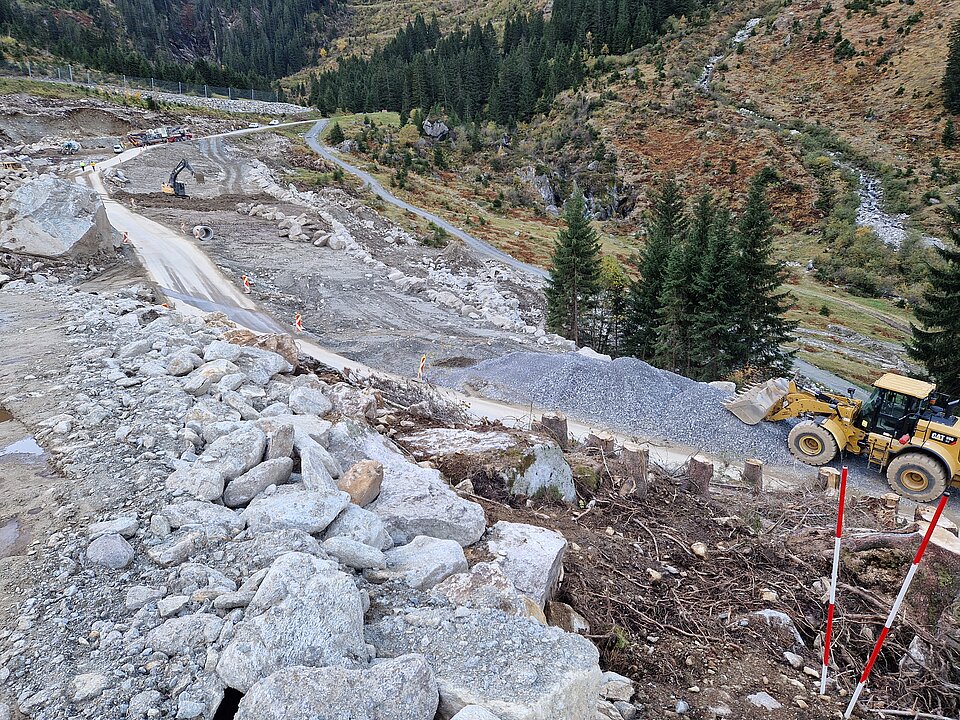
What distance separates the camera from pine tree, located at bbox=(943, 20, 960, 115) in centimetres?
5594

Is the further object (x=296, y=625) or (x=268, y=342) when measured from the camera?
(x=268, y=342)

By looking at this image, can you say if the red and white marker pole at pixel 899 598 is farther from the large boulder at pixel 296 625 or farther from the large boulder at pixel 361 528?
the large boulder at pixel 361 528

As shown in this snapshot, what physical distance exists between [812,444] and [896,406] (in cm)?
208

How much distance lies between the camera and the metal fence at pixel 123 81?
2291 inches

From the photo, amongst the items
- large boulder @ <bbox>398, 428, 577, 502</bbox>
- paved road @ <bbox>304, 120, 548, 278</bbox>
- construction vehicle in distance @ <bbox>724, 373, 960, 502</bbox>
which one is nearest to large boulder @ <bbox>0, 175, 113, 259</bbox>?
large boulder @ <bbox>398, 428, 577, 502</bbox>

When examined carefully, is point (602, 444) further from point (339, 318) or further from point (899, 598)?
point (339, 318)

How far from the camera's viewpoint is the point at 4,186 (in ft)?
80.6

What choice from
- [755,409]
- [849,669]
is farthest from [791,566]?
[755,409]

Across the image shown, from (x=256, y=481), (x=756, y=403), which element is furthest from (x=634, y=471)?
(x=756, y=403)

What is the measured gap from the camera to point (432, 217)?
46469 mm

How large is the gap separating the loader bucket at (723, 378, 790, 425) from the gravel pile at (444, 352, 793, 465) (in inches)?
8.5

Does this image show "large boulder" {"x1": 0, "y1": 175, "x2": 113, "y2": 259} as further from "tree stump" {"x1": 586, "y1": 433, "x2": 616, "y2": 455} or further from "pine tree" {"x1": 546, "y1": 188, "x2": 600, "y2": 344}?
"pine tree" {"x1": 546, "y1": 188, "x2": 600, "y2": 344}

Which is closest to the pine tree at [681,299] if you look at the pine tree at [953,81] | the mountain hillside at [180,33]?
the pine tree at [953,81]

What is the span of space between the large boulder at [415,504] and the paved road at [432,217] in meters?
32.8
